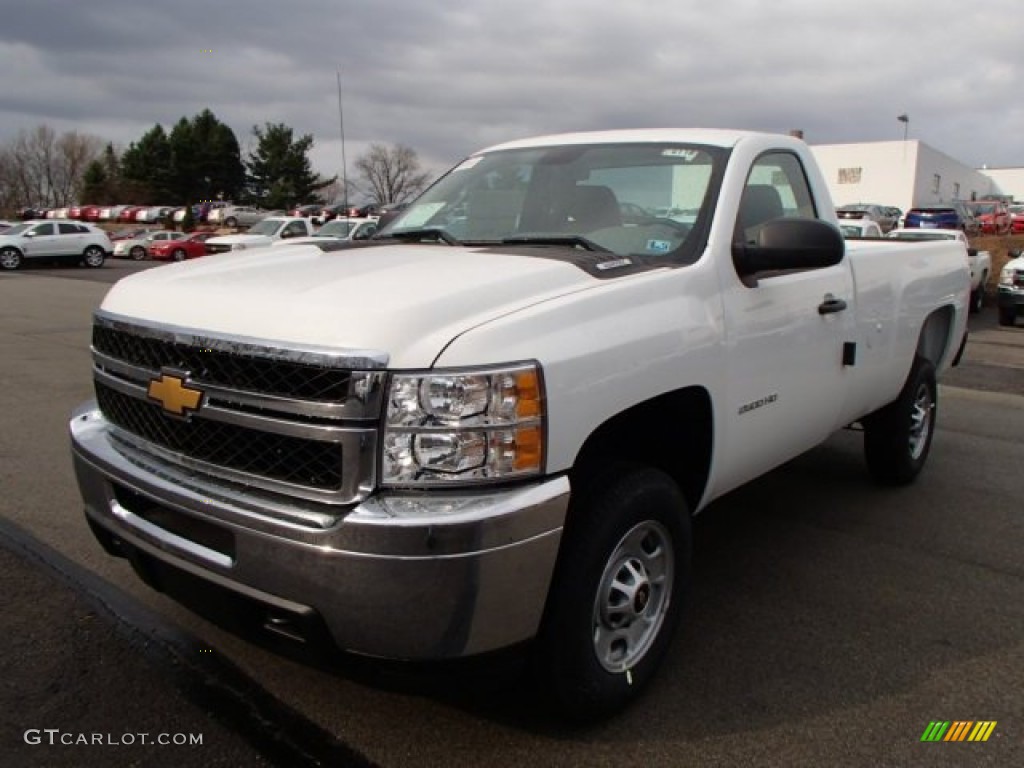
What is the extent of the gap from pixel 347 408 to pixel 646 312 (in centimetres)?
106

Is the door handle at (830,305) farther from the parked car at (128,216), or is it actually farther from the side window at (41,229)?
the parked car at (128,216)

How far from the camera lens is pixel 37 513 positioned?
4.56 meters

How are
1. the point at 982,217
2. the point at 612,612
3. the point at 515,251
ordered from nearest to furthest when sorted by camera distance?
the point at 612,612
the point at 515,251
the point at 982,217

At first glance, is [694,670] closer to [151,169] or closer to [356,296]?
[356,296]

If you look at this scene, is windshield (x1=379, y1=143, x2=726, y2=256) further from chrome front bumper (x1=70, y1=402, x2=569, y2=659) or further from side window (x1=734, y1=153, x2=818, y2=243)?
chrome front bumper (x1=70, y1=402, x2=569, y2=659)

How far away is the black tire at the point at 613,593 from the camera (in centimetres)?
247

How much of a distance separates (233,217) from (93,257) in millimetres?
29298

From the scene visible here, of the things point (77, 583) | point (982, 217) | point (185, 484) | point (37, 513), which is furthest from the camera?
point (982, 217)

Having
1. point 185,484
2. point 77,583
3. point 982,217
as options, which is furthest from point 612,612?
point 982,217

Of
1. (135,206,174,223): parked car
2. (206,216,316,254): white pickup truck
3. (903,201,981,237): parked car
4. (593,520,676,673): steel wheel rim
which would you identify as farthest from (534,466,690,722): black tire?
(135,206,174,223): parked car

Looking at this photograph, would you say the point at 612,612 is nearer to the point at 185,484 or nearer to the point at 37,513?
the point at 185,484

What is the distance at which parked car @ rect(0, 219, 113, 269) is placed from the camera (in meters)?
29.5

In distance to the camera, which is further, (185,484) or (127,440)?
(127,440)

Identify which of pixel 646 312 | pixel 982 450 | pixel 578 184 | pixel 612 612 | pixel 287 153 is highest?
pixel 287 153
